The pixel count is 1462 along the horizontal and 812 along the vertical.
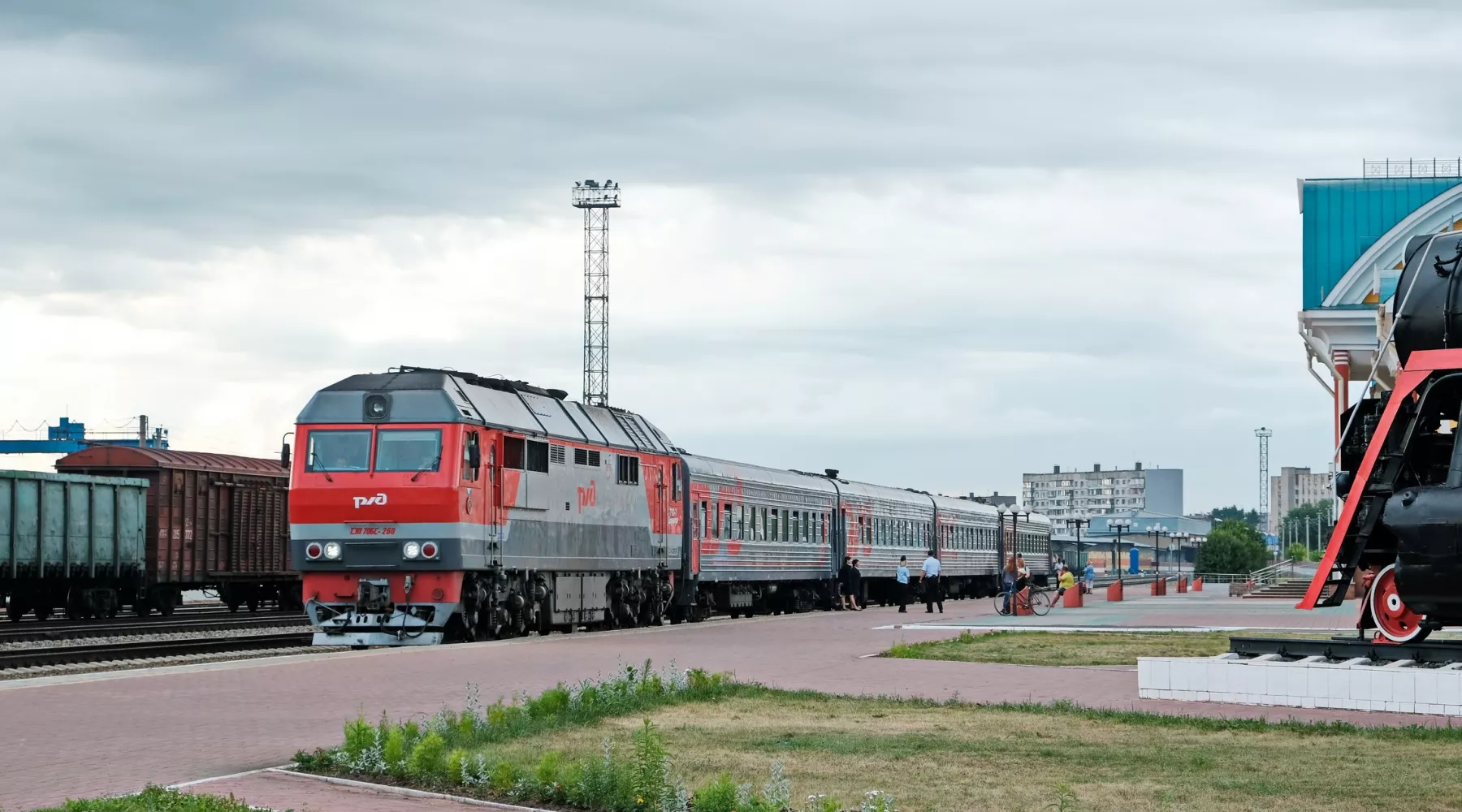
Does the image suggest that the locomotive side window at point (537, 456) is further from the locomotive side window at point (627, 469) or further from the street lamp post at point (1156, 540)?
the street lamp post at point (1156, 540)

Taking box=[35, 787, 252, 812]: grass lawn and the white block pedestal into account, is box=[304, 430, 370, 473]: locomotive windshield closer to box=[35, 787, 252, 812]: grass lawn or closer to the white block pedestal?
the white block pedestal

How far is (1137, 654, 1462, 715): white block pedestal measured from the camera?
A: 554 inches

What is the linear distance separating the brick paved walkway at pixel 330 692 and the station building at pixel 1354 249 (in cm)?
2101

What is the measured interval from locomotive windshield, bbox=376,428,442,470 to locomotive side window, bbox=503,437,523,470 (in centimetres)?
174

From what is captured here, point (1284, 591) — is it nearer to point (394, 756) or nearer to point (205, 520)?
point (205, 520)

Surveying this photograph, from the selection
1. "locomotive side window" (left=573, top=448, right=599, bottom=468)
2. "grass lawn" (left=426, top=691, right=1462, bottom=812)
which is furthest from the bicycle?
"grass lawn" (left=426, top=691, right=1462, bottom=812)

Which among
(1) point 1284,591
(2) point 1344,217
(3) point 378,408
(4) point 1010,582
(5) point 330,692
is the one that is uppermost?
(2) point 1344,217

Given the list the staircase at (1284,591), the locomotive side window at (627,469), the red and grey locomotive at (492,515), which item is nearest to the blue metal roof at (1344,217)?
the staircase at (1284,591)

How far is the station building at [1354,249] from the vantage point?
42.2 metres

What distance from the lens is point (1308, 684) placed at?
14734 mm

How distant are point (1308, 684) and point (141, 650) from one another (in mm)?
15489

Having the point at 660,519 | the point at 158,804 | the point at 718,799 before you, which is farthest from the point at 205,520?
the point at 718,799

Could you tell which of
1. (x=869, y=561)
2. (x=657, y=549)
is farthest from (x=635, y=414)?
(x=869, y=561)

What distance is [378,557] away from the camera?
2375 centimetres
